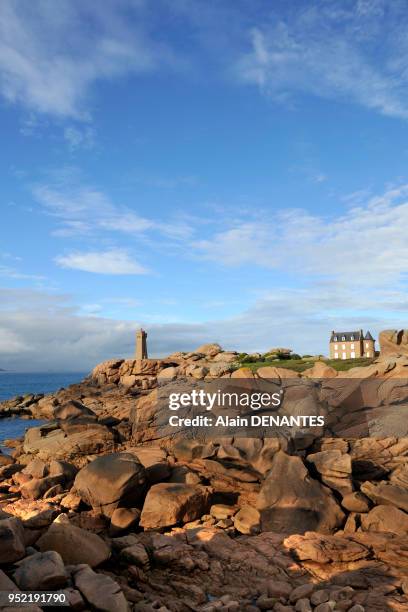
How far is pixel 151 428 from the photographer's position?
30.4 m

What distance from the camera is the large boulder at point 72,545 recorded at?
12.8 meters

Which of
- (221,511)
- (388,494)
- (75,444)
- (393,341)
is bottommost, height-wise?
(221,511)

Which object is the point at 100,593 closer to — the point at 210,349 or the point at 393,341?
the point at 393,341

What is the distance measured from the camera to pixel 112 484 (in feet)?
60.3

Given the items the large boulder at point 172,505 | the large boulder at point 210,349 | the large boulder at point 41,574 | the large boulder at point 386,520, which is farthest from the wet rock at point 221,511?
the large boulder at point 210,349

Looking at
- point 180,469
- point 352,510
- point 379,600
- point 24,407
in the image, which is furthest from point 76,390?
point 379,600

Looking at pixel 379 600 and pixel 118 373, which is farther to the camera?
pixel 118 373

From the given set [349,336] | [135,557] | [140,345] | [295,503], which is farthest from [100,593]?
[140,345]

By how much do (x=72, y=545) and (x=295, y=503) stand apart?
8.11 m

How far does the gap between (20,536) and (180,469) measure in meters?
10.4

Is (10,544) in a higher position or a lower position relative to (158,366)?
lower

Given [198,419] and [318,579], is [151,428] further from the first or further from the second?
[318,579]

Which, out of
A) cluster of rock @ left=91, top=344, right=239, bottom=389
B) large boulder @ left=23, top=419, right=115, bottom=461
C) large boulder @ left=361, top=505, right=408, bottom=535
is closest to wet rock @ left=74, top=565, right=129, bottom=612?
large boulder @ left=361, top=505, right=408, bottom=535

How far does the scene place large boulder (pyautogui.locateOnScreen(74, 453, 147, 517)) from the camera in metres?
18.3
